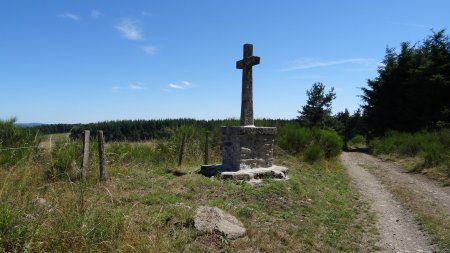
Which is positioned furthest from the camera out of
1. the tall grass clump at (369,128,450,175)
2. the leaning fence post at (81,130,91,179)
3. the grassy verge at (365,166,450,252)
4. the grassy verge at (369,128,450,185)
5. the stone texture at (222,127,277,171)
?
the tall grass clump at (369,128,450,175)

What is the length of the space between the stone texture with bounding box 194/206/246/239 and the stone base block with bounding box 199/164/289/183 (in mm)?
3400

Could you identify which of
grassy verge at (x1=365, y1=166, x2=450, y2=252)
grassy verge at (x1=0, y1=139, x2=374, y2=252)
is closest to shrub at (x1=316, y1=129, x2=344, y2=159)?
grassy verge at (x1=365, y1=166, x2=450, y2=252)

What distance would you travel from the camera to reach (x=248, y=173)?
367 inches

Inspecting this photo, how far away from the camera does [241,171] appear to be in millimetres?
9516

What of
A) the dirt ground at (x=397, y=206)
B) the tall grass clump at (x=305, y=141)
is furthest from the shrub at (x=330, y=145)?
the dirt ground at (x=397, y=206)

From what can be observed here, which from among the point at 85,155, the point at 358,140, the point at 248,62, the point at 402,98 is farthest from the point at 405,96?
the point at 85,155

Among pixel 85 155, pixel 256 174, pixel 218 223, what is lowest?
pixel 218 223

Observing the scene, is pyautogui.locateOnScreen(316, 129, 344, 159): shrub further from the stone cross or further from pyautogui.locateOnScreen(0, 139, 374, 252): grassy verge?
the stone cross

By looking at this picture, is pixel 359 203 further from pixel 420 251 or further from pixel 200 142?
A: pixel 200 142


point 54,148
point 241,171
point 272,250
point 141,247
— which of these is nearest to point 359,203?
point 241,171

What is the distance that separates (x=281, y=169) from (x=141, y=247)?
21.9ft

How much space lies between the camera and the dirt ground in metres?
6.01

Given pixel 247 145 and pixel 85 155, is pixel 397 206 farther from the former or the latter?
pixel 85 155

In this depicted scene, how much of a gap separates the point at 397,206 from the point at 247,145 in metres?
3.79
